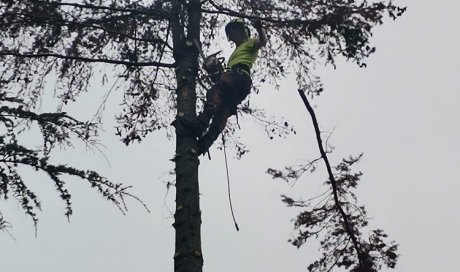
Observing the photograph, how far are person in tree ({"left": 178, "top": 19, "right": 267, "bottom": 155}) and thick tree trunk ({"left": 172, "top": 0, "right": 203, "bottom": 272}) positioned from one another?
7.7 inches

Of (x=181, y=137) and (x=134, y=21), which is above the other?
(x=134, y=21)

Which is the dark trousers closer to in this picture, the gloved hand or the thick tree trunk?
the thick tree trunk

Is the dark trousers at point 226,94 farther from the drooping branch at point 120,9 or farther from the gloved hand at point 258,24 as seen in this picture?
the drooping branch at point 120,9

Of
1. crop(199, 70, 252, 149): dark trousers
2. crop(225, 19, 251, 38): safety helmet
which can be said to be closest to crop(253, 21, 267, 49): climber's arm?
crop(199, 70, 252, 149): dark trousers

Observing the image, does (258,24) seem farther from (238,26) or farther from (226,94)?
(238,26)

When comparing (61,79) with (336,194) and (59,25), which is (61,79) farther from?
(336,194)

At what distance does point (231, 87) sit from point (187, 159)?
134cm

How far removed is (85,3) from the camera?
5996 mm

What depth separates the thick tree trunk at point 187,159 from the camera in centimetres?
454

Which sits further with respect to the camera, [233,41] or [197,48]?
[233,41]

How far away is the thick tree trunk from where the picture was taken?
14.9ft

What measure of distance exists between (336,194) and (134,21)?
2820 millimetres

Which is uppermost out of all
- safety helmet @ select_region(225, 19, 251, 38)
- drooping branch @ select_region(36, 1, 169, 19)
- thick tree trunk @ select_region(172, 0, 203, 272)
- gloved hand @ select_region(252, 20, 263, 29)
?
safety helmet @ select_region(225, 19, 251, 38)

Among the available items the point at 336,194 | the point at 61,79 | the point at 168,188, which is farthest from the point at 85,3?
the point at 336,194
